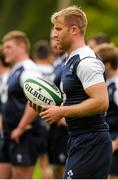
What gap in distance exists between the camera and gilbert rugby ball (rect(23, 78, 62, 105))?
24.4 ft

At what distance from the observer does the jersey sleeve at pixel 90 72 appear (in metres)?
6.91

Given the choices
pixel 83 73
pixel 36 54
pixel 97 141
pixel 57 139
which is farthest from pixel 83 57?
pixel 36 54

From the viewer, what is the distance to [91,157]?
7113mm

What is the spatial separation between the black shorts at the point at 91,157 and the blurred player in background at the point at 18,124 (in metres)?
3.18

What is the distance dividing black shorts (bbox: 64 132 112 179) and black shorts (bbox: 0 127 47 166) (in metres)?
3.39

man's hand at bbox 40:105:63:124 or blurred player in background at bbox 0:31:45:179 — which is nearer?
man's hand at bbox 40:105:63:124

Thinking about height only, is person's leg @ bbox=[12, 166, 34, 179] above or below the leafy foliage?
below

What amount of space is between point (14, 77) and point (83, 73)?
3506 mm

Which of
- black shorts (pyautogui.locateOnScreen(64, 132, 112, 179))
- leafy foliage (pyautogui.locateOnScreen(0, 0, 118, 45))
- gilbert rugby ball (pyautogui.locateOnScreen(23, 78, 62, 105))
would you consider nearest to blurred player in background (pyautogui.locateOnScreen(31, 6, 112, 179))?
black shorts (pyautogui.locateOnScreen(64, 132, 112, 179))

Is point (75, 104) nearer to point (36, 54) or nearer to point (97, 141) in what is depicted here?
point (97, 141)

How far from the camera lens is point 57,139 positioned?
11.2 m

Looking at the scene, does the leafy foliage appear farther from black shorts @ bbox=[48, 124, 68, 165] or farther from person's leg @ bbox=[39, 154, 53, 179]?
black shorts @ bbox=[48, 124, 68, 165]

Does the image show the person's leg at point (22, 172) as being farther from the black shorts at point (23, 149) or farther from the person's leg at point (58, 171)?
the person's leg at point (58, 171)

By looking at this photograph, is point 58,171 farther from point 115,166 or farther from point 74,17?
point 74,17
